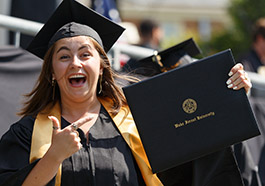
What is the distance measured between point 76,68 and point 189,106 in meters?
0.70

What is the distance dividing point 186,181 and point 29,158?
41.3 inches

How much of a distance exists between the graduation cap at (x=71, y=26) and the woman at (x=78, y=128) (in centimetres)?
1

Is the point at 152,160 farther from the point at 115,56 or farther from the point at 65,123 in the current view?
Answer: the point at 115,56

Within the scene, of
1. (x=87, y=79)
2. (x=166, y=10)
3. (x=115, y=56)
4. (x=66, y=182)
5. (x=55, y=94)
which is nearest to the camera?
(x=66, y=182)

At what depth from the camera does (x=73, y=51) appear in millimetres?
3352

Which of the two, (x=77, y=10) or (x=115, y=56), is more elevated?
(x=115, y=56)

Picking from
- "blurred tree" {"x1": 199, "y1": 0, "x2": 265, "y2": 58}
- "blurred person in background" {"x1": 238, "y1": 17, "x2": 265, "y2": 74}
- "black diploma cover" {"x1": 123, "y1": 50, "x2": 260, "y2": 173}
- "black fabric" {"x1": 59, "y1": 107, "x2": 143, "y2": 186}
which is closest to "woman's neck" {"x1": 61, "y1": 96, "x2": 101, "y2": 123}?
"black fabric" {"x1": 59, "y1": 107, "x2": 143, "y2": 186}

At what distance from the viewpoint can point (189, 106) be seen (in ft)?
10.7

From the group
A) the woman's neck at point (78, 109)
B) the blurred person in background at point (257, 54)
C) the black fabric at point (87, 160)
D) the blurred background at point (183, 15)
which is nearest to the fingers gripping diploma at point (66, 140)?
the black fabric at point (87, 160)

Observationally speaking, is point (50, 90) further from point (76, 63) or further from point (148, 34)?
point (148, 34)

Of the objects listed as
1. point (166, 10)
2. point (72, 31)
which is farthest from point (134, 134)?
point (166, 10)

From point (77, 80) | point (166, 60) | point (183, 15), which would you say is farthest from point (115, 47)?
point (183, 15)

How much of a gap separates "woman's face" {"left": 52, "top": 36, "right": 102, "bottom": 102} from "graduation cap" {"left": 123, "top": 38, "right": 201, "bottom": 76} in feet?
3.65

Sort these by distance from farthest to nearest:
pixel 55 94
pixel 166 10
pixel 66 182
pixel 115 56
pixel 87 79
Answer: pixel 166 10, pixel 115 56, pixel 55 94, pixel 87 79, pixel 66 182
